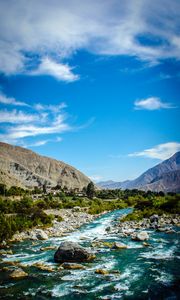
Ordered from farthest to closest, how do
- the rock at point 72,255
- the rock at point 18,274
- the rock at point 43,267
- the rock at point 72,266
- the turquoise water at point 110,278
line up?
1. the rock at point 72,255
2. the rock at point 72,266
3. the rock at point 43,267
4. the rock at point 18,274
5. the turquoise water at point 110,278

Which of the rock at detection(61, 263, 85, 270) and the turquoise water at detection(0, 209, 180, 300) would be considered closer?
the turquoise water at detection(0, 209, 180, 300)

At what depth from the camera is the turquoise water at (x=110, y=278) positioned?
1733cm

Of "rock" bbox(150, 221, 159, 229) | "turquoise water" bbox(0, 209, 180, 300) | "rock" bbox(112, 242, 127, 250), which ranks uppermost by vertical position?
"rock" bbox(150, 221, 159, 229)

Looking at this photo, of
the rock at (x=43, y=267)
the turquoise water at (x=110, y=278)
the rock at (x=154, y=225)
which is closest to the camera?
the turquoise water at (x=110, y=278)

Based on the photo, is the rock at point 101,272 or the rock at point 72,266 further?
the rock at point 72,266

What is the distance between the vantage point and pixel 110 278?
20016mm

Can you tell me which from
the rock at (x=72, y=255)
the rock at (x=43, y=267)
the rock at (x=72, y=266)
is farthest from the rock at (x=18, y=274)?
the rock at (x=72, y=255)

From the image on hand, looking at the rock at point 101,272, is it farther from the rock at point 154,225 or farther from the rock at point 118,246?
the rock at point 154,225

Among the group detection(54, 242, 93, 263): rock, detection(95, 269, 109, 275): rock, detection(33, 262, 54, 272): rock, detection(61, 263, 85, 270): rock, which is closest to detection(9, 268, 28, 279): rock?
detection(33, 262, 54, 272): rock

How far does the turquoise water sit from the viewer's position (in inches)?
682

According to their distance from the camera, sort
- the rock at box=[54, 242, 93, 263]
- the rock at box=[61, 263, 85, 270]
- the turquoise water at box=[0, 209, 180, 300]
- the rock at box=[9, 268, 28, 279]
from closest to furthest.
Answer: the turquoise water at box=[0, 209, 180, 300]
the rock at box=[9, 268, 28, 279]
the rock at box=[61, 263, 85, 270]
the rock at box=[54, 242, 93, 263]

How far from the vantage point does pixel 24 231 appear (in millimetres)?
40062

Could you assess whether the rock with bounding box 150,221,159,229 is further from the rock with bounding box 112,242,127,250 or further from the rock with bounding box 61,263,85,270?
the rock with bounding box 61,263,85,270

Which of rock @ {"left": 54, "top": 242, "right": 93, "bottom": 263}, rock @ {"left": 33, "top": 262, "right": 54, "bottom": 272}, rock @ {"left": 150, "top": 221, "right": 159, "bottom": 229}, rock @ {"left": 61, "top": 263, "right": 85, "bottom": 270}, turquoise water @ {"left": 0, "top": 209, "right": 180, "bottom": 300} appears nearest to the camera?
turquoise water @ {"left": 0, "top": 209, "right": 180, "bottom": 300}
